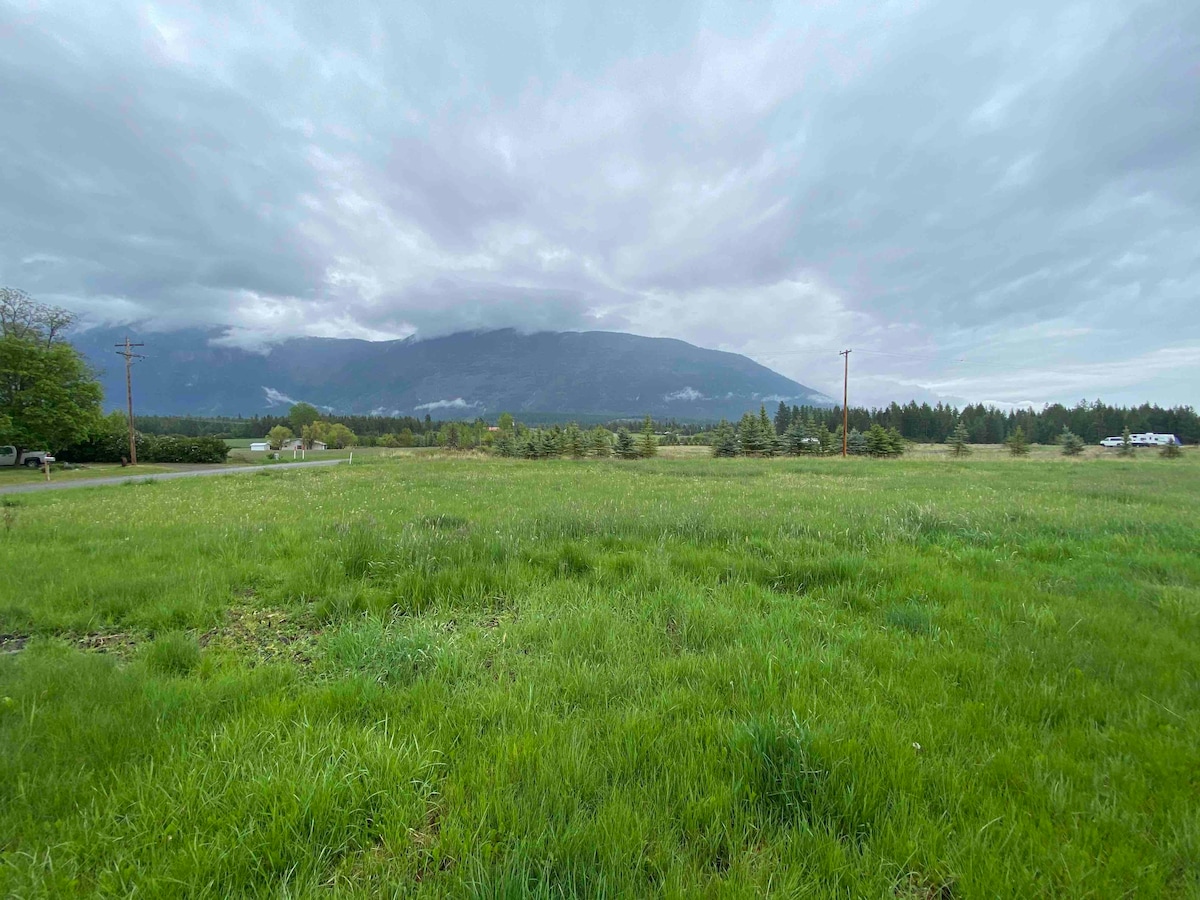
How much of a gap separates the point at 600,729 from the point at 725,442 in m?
70.4

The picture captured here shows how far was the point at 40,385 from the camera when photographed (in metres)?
42.7

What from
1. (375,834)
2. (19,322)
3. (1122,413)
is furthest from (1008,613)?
(1122,413)

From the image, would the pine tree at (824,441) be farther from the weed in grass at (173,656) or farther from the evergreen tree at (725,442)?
the weed in grass at (173,656)

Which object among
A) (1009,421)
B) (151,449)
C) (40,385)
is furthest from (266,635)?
(1009,421)

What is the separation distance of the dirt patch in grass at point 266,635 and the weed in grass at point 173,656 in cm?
25

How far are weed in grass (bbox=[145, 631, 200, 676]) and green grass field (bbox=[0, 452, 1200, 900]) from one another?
1.1 inches

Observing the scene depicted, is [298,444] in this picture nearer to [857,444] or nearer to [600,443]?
[600,443]

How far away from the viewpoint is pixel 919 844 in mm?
2141

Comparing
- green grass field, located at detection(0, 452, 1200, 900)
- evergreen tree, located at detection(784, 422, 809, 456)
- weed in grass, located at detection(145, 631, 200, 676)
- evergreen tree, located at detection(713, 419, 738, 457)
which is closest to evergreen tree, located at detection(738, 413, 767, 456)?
evergreen tree, located at detection(713, 419, 738, 457)

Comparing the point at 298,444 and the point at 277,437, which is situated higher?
the point at 277,437

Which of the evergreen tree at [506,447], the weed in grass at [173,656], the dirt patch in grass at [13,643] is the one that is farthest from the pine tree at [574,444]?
the weed in grass at [173,656]

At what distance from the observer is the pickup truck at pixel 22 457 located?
140 ft

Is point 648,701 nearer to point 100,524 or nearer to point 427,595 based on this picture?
point 427,595

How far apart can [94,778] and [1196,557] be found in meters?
12.7
